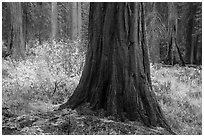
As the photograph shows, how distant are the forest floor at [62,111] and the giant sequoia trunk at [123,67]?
0.22 metres

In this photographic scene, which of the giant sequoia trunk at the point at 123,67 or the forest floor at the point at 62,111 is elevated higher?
the giant sequoia trunk at the point at 123,67

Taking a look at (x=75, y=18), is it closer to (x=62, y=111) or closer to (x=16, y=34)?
(x=16, y=34)

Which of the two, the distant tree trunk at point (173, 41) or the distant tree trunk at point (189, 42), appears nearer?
the distant tree trunk at point (173, 41)

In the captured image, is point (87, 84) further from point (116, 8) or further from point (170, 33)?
point (170, 33)

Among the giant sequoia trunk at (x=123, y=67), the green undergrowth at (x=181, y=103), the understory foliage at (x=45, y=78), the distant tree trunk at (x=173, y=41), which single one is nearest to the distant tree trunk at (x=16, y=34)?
the understory foliage at (x=45, y=78)

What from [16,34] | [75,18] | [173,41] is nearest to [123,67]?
[16,34]

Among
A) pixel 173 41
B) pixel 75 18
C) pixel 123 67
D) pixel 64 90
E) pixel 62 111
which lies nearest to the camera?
pixel 123 67

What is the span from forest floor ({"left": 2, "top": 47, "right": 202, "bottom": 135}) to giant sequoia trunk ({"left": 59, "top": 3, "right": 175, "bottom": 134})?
0.72ft

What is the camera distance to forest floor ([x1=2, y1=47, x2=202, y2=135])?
5.01 m

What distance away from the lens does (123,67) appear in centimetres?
548

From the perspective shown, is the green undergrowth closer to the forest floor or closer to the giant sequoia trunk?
the forest floor

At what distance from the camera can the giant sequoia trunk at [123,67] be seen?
5.47m

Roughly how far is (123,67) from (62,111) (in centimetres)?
141

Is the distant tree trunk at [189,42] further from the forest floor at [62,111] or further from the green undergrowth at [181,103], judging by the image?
the green undergrowth at [181,103]
